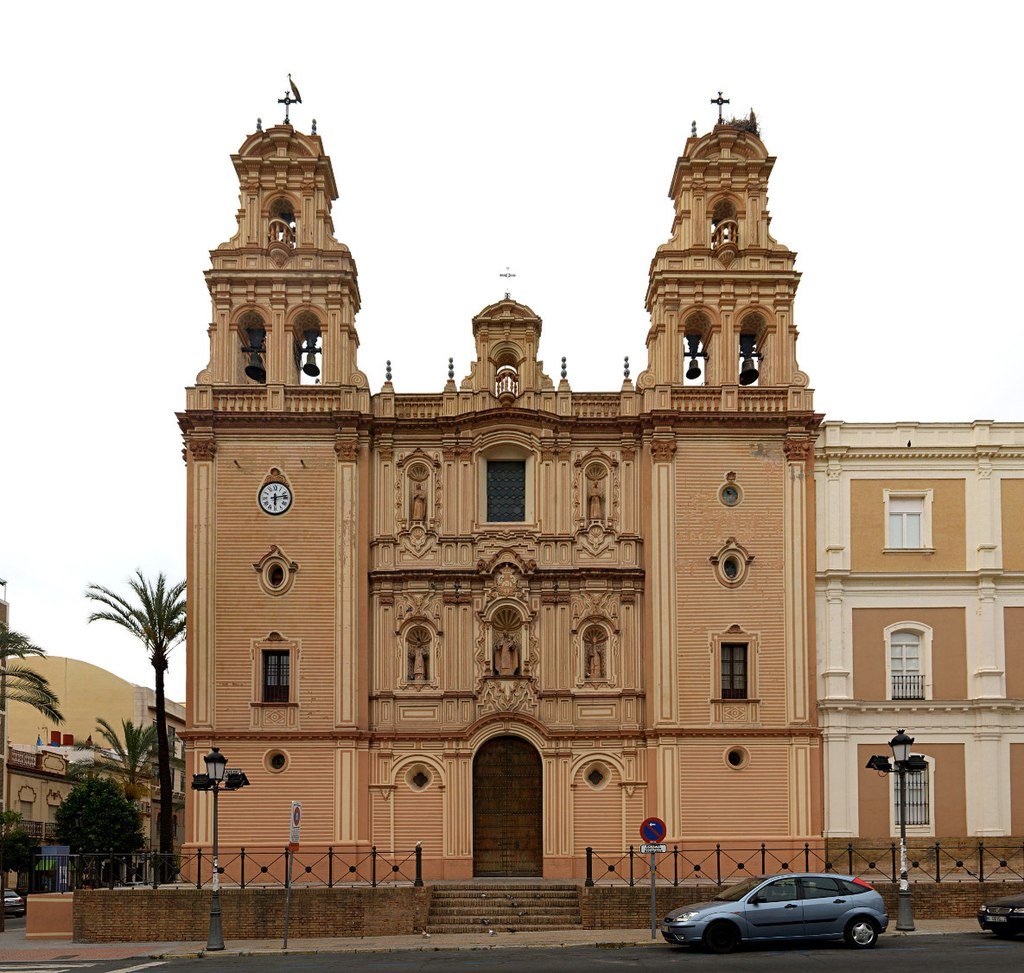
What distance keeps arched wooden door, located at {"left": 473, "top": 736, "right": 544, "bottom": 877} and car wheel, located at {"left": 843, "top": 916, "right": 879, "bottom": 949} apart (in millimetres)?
12702

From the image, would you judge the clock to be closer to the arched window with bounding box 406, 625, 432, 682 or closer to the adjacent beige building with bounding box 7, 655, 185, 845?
the arched window with bounding box 406, 625, 432, 682

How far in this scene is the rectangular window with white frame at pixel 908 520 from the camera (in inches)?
1620

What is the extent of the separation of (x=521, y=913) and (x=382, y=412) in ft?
47.9

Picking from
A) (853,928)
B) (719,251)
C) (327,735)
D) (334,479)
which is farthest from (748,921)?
(719,251)

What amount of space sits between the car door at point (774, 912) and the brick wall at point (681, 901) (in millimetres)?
4867

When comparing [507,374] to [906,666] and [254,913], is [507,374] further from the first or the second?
Answer: [254,913]

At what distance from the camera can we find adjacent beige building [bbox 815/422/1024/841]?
39.7 m

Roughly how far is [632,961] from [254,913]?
10.7 metres

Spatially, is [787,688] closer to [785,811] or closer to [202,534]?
[785,811]

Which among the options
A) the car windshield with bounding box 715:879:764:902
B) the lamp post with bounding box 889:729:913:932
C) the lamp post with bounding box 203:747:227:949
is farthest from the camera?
the lamp post with bounding box 203:747:227:949

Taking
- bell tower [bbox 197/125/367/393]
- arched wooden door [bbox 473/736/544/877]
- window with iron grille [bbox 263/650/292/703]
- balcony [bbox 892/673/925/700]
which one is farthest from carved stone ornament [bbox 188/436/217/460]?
balcony [bbox 892/673/925/700]

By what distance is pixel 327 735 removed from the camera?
3953 centimetres

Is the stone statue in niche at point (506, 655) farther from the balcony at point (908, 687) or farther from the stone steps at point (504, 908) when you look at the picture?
the balcony at point (908, 687)

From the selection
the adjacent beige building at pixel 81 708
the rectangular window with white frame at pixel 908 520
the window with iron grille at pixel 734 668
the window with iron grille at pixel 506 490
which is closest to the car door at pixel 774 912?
the window with iron grille at pixel 734 668
